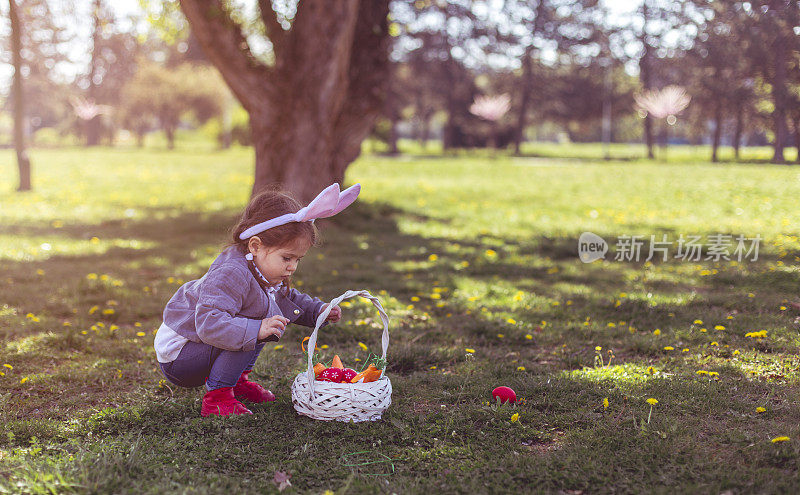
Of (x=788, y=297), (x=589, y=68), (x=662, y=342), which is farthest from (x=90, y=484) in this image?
(x=589, y=68)

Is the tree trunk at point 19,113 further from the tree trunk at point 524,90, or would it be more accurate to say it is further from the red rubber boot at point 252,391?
the tree trunk at point 524,90

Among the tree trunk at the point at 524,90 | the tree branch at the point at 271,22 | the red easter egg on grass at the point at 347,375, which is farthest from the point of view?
the tree trunk at the point at 524,90

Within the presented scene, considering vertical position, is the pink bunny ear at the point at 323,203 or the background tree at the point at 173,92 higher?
the background tree at the point at 173,92

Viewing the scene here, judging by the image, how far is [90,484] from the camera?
270 cm

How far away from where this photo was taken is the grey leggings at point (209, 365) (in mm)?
3477

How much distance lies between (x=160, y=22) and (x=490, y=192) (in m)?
7.78

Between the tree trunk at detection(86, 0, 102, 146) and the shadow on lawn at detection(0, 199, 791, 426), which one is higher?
the tree trunk at detection(86, 0, 102, 146)

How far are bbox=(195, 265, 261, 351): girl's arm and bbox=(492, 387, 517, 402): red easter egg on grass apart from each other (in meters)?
1.41

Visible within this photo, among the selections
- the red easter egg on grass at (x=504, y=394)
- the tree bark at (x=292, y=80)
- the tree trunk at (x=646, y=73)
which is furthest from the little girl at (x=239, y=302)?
the tree trunk at (x=646, y=73)

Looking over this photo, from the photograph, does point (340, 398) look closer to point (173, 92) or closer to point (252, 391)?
point (252, 391)

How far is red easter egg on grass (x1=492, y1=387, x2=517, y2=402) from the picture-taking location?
378cm

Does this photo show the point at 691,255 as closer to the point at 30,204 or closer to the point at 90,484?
the point at 90,484

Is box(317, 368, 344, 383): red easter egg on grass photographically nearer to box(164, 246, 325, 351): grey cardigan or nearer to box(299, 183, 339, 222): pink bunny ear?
box(164, 246, 325, 351): grey cardigan

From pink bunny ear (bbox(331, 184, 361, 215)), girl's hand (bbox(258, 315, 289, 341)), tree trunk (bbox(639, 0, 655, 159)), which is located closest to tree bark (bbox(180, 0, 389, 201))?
pink bunny ear (bbox(331, 184, 361, 215))
